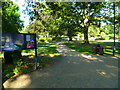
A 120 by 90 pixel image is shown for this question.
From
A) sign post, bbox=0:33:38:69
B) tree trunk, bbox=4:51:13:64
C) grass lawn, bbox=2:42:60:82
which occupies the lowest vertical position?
grass lawn, bbox=2:42:60:82

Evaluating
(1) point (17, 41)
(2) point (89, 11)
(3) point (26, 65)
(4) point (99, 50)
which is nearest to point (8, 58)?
(3) point (26, 65)

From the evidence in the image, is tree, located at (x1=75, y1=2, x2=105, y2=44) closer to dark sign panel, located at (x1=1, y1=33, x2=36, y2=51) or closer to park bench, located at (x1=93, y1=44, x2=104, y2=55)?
park bench, located at (x1=93, y1=44, x2=104, y2=55)

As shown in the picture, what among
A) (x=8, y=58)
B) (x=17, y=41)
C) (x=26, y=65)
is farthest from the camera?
(x=8, y=58)

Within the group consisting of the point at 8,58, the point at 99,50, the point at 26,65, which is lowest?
the point at 26,65

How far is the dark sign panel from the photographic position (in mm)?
4813

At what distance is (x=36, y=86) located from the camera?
393 cm

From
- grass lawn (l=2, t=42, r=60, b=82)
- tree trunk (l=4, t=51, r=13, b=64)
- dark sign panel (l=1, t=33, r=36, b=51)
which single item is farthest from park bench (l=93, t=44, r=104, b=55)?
tree trunk (l=4, t=51, r=13, b=64)

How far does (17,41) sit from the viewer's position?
16.8ft

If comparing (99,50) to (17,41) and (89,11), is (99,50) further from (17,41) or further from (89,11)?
(89,11)

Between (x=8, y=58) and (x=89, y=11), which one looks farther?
(x=89, y=11)

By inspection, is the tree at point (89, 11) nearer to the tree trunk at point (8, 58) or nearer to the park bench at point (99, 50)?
the park bench at point (99, 50)

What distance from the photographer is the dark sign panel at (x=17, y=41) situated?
4813 mm

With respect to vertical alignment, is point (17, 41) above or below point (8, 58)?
above

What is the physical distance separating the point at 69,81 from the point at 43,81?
1.20 meters
